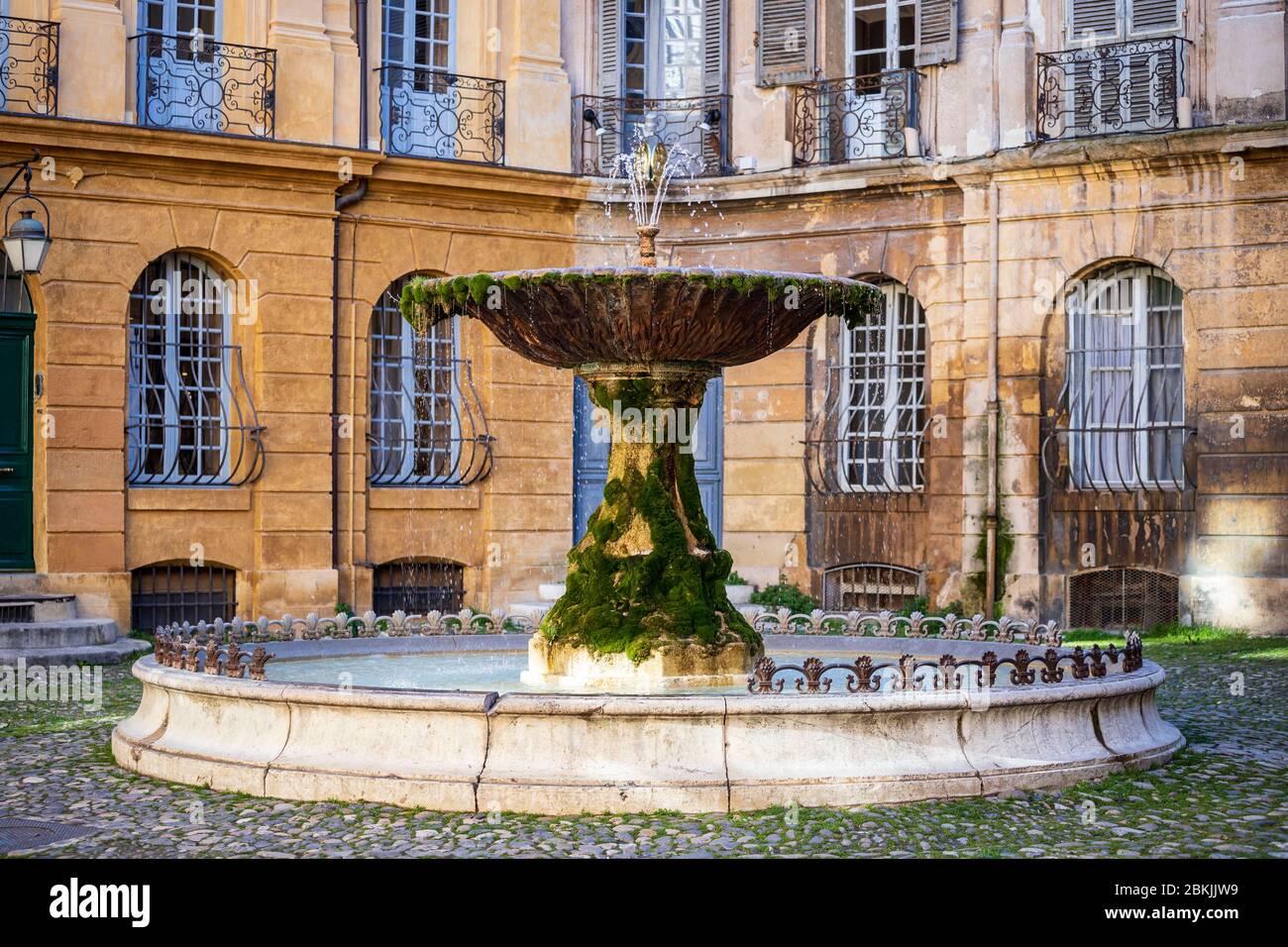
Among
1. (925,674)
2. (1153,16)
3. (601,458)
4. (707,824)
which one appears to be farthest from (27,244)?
(1153,16)

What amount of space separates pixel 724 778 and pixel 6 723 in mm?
5405

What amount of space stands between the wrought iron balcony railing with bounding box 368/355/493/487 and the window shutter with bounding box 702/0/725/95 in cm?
411

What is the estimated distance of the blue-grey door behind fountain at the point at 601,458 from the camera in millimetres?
19531

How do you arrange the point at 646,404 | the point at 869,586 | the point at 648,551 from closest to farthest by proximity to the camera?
the point at 648,551 < the point at 646,404 < the point at 869,586

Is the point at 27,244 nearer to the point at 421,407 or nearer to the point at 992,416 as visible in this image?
the point at 421,407

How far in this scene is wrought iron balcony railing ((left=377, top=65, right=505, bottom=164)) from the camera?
60.8 ft

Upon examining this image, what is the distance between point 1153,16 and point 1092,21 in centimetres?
59

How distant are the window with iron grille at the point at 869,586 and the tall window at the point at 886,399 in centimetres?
85

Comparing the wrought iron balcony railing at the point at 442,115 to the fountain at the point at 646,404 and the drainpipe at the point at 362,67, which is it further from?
the fountain at the point at 646,404

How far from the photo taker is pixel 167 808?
7973 millimetres

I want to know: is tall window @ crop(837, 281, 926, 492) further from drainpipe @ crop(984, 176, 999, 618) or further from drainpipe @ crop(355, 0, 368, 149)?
drainpipe @ crop(355, 0, 368, 149)

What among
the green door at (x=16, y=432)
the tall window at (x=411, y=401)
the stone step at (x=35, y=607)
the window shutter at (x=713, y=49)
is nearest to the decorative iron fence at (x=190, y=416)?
the green door at (x=16, y=432)

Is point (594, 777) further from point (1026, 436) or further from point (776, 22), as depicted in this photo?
point (776, 22)

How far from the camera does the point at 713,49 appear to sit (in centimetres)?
1952
